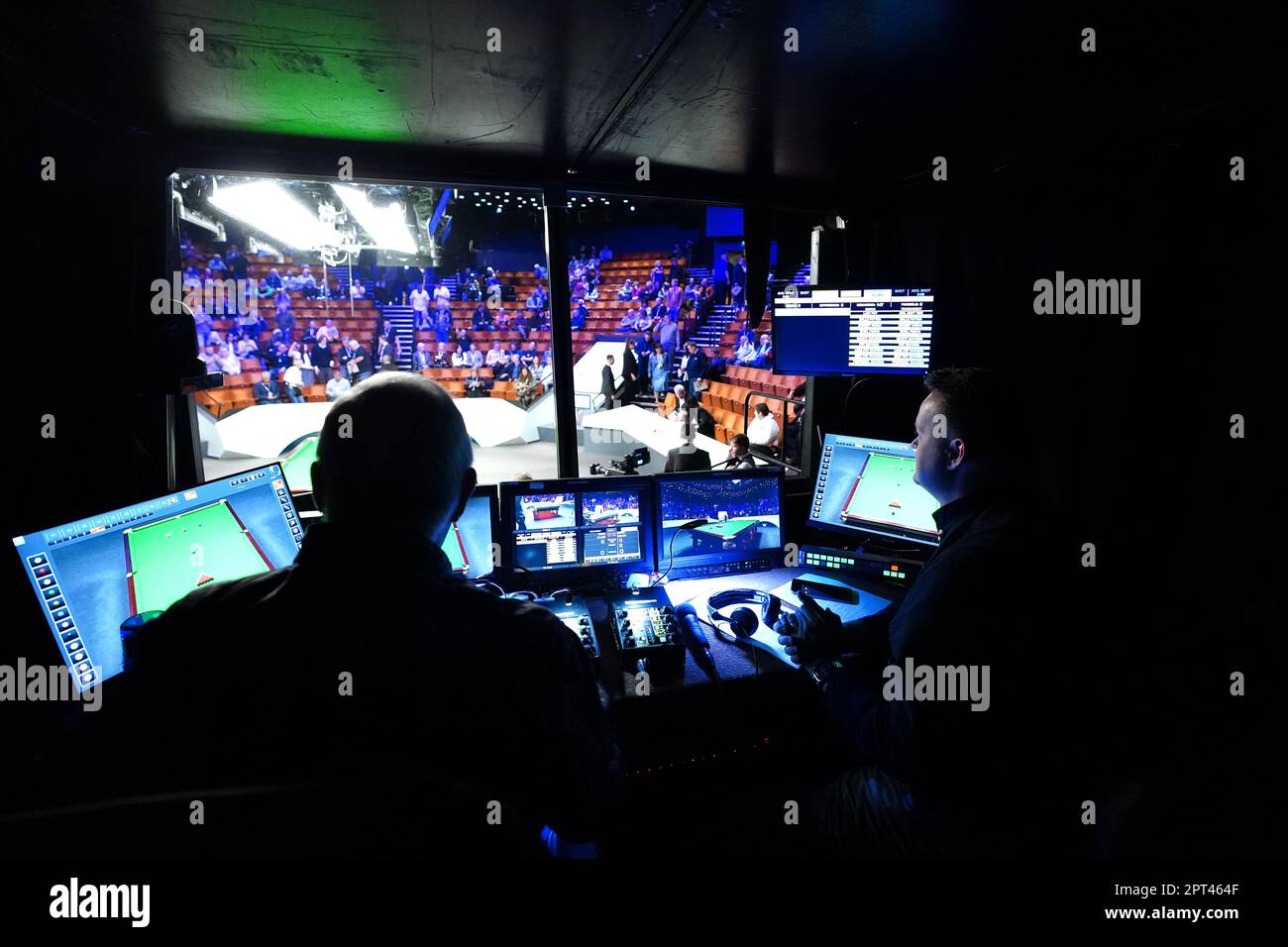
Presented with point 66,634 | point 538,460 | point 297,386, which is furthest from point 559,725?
point 297,386

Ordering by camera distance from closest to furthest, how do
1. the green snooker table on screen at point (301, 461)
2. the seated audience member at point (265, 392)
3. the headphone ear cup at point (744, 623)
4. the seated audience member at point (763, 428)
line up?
the headphone ear cup at point (744, 623) → the green snooker table on screen at point (301, 461) → the seated audience member at point (763, 428) → the seated audience member at point (265, 392)

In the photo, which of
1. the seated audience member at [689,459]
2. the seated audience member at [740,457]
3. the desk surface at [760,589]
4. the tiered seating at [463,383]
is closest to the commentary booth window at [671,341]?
the seated audience member at [689,459]

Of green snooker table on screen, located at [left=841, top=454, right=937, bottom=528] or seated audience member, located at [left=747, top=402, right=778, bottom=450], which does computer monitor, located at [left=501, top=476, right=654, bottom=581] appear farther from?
seated audience member, located at [left=747, top=402, right=778, bottom=450]

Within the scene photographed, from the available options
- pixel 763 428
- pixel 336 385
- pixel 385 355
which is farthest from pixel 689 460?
pixel 385 355

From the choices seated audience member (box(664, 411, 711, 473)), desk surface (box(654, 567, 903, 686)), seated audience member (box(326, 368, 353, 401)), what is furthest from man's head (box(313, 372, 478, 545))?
seated audience member (box(326, 368, 353, 401))

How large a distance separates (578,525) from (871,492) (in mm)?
1228

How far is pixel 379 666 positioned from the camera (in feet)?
2.84

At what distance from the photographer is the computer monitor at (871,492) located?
245 cm

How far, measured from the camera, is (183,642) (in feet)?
2.87

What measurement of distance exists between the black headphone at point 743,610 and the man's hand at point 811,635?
85mm

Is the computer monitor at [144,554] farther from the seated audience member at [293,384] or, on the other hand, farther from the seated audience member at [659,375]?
the seated audience member at [293,384]

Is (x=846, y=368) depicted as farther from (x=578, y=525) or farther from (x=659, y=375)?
(x=659, y=375)

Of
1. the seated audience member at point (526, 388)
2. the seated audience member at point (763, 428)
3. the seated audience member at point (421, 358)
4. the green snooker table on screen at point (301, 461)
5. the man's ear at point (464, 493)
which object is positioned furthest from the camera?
the seated audience member at point (421, 358)
